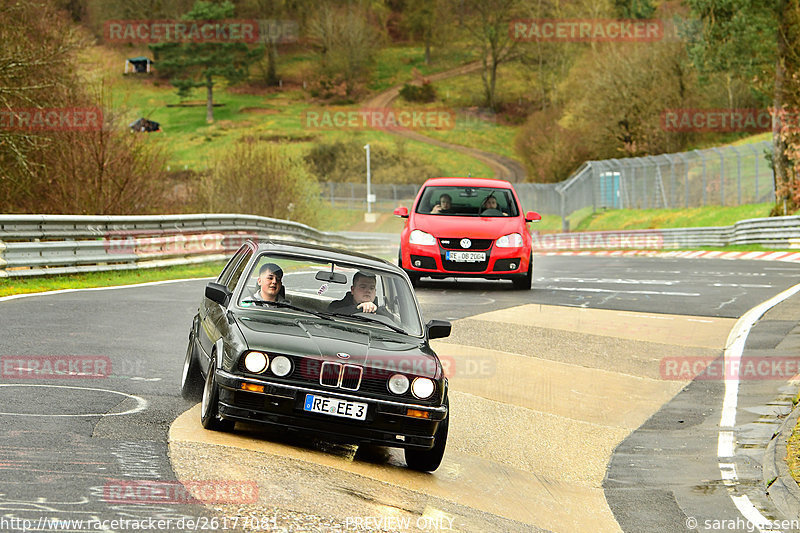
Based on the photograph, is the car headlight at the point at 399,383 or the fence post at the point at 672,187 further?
the fence post at the point at 672,187

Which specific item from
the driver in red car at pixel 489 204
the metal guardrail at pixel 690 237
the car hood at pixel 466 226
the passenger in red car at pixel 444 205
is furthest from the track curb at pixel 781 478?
the metal guardrail at pixel 690 237

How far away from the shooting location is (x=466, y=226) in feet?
60.5

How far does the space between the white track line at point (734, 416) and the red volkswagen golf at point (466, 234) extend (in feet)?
12.9

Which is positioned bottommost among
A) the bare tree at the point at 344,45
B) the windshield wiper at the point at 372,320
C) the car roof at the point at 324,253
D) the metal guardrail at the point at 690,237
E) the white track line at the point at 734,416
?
the metal guardrail at the point at 690,237

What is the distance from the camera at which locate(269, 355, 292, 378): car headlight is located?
701 cm

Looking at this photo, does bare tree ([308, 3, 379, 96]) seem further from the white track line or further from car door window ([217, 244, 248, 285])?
car door window ([217, 244, 248, 285])

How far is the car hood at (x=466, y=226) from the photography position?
60.0ft

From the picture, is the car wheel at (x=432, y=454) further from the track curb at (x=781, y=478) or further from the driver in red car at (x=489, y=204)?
the driver in red car at (x=489, y=204)

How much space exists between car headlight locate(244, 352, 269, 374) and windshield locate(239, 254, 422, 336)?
0.91 meters

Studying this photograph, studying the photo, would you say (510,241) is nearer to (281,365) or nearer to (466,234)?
(466,234)

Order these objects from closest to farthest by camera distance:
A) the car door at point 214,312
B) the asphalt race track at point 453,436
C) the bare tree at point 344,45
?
1. the asphalt race track at point 453,436
2. the car door at point 214,312
3. the bare tree at point 344,45

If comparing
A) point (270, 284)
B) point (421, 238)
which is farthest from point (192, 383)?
point (421, 238)

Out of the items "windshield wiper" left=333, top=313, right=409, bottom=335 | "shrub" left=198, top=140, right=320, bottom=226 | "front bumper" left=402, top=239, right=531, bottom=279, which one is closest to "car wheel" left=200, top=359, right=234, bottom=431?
"windshield wiper" left=333, top=313, right=409, bottom=335

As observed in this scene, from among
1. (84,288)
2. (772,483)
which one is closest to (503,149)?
(84,288)
